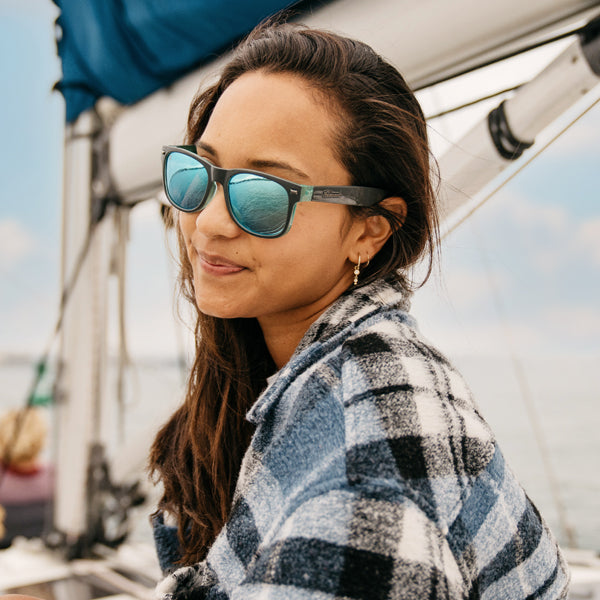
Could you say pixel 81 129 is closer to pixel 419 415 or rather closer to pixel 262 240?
pixel 262 240

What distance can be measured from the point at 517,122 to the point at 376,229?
46cm

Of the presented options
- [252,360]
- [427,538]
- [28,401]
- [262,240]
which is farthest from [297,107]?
[28,401]

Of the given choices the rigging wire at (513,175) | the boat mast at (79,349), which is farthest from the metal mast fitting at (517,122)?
the boat mast at (79,349)

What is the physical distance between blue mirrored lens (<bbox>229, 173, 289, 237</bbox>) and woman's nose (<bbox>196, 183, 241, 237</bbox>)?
18 mm

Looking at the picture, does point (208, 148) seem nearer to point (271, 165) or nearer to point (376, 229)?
point (271, 165)

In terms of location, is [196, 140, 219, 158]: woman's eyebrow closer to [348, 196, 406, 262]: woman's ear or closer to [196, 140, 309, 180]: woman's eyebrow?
[196, 140, 309, 180]: woman's eyebrow

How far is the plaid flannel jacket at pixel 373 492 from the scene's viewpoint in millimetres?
563

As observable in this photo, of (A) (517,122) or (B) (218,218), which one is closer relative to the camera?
(B) (218,218)

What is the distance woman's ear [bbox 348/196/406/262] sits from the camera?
0.99 meters

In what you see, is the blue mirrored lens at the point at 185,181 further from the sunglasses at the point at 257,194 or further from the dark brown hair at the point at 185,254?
the dark brown hair at the point at 185,254

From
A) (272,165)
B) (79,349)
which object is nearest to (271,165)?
(272,165)

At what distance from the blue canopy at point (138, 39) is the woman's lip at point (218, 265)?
0.82m

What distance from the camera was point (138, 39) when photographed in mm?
1879

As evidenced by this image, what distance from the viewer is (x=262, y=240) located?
901 mm
